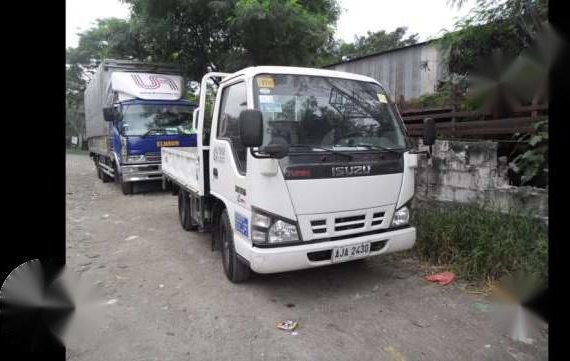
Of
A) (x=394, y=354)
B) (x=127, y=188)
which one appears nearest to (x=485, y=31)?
(x=394, y=354)

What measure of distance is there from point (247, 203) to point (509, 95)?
8.42 ft

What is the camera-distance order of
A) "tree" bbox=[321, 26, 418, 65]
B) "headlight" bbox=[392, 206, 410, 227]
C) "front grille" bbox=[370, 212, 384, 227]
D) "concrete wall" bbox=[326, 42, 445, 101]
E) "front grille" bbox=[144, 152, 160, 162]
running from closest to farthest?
"front grille" bbox=[370, 212, 384, 227] → "headlight" bbox=[392, 206, 410, 227] → "front grille" bbox=[144, 152, 160, 162] → "concrete wall" bbox=[326, 42, 445, 101] → "tree" bbox=[321, 26, 418, 65]

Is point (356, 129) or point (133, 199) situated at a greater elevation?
point (356, 129)

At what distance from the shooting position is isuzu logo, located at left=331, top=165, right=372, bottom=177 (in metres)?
3.41

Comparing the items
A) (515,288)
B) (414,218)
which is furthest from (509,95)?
(414,218)

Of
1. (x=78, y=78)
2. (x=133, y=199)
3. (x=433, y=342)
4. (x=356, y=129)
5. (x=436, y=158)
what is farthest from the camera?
(x=78, y=78)

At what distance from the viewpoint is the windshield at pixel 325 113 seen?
3.54 metres

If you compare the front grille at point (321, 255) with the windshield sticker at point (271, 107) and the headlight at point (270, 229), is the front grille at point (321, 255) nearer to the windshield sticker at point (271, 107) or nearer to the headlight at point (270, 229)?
the headlight at point (270, 229)

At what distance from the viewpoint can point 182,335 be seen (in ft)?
10.0

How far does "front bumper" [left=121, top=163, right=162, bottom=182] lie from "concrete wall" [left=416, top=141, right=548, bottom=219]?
6267mm

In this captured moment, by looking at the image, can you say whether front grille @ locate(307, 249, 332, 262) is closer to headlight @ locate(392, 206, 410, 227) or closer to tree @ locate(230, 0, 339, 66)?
headlight @ locate(392, 206, 410, 227)

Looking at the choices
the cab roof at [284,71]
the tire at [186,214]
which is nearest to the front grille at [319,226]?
the cab roof at [284,71]

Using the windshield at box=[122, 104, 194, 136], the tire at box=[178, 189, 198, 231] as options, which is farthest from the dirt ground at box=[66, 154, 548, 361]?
the windshield at box=[122, 104, 194, 136]

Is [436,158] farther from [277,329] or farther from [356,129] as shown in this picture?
[277,329]
